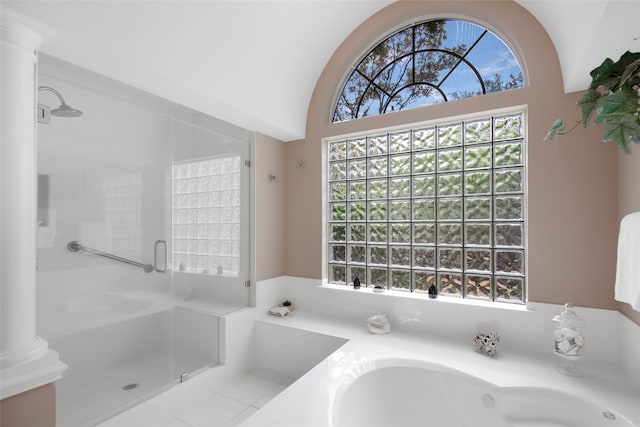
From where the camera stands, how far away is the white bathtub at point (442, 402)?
158 cm

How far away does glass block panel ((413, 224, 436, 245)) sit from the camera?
2492 millimetres

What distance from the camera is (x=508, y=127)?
7.39 feet

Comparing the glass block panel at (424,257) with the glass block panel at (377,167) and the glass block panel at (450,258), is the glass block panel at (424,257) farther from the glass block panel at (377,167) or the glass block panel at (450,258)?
the glass block panel at (377,167)

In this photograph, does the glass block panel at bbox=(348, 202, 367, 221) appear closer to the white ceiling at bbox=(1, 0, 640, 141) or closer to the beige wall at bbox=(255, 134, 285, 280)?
the beige wall at bbox=(255, 134, 285, 280)

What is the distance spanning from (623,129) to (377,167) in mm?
1893

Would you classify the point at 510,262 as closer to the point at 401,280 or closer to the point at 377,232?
the point at 401,280

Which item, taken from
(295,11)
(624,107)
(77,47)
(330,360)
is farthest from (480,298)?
(77,47)

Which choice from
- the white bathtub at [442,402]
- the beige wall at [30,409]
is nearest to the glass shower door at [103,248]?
the beige wall at [30,409]

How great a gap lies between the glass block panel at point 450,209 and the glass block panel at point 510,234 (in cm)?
28

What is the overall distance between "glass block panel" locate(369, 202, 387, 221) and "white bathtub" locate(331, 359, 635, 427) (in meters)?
1.19

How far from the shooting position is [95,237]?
1938mm

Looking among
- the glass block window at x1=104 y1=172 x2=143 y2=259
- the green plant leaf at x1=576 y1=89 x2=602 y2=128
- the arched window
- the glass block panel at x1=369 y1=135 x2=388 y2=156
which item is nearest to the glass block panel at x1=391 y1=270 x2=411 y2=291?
the glass block panel at x1=369 y1=135 x2=388 y2=156

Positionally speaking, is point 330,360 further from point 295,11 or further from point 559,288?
point 295,11

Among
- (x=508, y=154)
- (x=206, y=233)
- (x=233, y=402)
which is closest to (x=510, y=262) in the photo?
(x=508, y=154)
